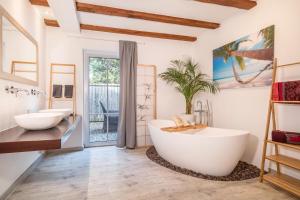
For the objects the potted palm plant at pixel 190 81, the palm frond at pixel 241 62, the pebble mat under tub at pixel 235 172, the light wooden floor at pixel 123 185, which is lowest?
Result: the light wooden floor at pixel 123 185

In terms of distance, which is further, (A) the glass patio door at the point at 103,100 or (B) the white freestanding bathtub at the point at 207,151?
(A) the glass patio door at the point at 103,100

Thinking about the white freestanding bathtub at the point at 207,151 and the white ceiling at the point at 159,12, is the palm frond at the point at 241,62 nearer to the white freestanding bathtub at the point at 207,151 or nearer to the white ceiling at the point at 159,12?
the white ceiling at the point at 159,12

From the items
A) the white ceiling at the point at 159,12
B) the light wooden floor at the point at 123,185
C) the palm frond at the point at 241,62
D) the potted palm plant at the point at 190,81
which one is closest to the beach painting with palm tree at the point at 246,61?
the palm frond at the point at 241,62

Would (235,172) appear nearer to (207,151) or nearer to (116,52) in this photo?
(207,151)

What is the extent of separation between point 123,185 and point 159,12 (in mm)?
2771

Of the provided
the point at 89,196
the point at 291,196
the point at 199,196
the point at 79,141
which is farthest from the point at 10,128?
the point at 291,196

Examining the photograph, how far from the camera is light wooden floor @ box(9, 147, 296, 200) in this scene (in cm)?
211

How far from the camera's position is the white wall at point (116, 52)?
3.79 metres

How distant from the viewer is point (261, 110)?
2.78m

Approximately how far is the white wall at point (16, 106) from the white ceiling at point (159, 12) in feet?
1.27

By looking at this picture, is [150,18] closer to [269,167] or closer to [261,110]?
[261,110]

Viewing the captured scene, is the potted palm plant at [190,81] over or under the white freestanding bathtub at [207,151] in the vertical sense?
over

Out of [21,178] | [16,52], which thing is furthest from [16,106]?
[21,178]

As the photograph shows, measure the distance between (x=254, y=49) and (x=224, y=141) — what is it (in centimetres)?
158
